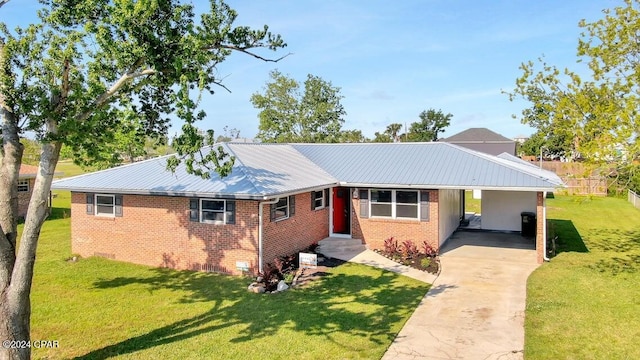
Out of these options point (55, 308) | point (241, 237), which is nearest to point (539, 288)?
point (241, 237)

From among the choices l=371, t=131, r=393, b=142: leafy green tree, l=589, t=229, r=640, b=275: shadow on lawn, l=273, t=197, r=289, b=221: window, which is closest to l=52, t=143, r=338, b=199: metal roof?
l=273, t=197, r=289, b=221: window

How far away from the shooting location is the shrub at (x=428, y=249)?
15.6 m

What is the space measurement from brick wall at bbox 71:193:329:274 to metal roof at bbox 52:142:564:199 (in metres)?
0.61

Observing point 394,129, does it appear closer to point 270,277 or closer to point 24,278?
point 270,277

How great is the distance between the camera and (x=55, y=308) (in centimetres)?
1088

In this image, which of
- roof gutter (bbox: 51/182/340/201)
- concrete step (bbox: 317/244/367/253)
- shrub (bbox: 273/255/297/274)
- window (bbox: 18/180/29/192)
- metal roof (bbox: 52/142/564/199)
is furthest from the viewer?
window (bbox: 18/180/29/192)

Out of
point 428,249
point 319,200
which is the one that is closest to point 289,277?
point 319,200

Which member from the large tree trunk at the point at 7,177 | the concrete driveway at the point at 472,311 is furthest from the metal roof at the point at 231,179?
the large tree trunk at the point at 7,177

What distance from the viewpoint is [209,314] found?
10383 millimetres

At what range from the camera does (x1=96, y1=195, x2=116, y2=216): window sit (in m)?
15.9

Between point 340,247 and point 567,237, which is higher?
point 340,247

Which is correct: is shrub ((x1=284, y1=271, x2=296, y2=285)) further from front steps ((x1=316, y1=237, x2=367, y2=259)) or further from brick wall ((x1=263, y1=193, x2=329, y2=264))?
front steps ((x1=316, y1=237, x2=367, y2=259))

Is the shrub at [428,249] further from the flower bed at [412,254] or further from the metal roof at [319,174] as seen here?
the metal roof at [319,174]

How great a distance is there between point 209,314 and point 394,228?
8426 millimetres
